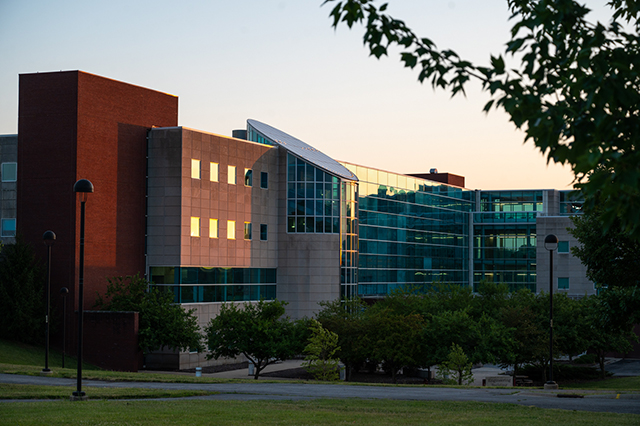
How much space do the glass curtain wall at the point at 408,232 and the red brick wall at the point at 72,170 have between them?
27260mm

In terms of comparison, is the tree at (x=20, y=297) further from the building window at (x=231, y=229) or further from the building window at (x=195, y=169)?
the building window at (x=231, y=229)

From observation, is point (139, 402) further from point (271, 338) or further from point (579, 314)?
point (579, 314)

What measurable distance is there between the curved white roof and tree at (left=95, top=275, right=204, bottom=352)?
67.8 ft

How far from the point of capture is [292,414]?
56.4 feet

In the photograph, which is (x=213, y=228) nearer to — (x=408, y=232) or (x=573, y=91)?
(x=408, y=232)

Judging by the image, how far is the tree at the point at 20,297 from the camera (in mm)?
44406

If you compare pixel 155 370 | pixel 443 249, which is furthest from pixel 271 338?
pixel 443 249

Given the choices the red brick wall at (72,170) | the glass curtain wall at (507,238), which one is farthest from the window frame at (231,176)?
the glass curtain wall at (507,238)

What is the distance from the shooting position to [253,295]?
60375 millimetres

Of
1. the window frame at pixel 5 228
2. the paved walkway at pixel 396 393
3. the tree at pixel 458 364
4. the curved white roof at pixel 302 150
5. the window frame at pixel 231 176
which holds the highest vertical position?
the curved white roof at pixel 302 150

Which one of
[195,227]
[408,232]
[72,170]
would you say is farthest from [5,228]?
[408,232]

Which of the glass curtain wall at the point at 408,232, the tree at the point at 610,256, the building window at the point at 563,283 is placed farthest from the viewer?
the building window at the point at 563,283

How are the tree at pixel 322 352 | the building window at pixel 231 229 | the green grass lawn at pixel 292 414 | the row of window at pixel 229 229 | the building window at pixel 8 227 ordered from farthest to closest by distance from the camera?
the building window at pixel 231 229, the row of window at pixel 229 229, the building window at pixel 8 227, the tree at pixel 322 352, the green grass lawn at pixel 292 414

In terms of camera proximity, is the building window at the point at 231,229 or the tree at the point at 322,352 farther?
the building window at the point at 231,229
